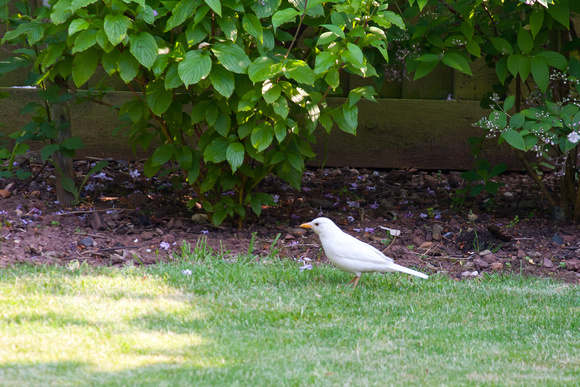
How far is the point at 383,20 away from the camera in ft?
12.1

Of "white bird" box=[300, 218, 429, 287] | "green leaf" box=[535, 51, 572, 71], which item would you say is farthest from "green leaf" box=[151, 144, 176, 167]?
"green leaf" box=[535, 51, 572, 71]

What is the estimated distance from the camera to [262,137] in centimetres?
396

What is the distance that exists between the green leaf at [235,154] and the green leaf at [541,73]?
2.00 m

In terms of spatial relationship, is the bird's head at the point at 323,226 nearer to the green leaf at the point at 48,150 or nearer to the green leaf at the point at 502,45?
the green leaf at the point at 502,45

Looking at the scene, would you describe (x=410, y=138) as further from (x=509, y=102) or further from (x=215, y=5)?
(x=215, y=5)

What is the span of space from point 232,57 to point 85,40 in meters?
0.84

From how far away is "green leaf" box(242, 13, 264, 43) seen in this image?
3734 millimetres

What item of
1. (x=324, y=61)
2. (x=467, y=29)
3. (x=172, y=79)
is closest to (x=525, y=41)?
(x=467, y=29)

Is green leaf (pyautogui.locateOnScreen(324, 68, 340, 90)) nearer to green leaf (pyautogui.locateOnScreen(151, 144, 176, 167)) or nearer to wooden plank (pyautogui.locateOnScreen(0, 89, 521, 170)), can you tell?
green leaf (pyautogui.locateOnScreen(151, 144, 176, 167))

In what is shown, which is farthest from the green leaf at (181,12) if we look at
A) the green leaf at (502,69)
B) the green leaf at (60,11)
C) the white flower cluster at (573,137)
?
the white flower cluster at (573,137)

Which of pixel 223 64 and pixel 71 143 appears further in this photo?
pixel 71 143

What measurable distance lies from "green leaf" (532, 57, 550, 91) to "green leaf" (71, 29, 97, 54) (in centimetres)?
281

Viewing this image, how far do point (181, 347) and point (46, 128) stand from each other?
288cm

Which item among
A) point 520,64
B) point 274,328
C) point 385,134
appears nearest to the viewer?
point 274,328
